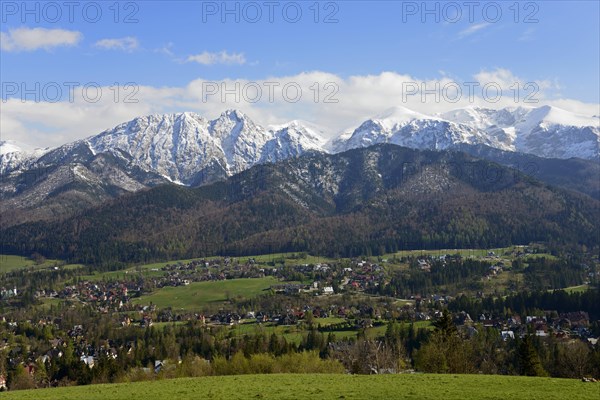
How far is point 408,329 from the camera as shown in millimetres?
110625

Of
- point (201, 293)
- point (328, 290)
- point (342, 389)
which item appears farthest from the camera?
point (201, 293)

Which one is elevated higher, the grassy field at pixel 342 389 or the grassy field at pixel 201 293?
the grassy field at pixel 342 389

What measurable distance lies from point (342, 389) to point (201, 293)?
149288 mm

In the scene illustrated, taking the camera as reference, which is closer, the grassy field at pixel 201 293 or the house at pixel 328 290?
the grassy field at pixel 201 293

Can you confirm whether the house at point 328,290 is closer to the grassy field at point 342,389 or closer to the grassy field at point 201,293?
the grassy field at point 201,293

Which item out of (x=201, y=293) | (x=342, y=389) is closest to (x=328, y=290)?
(x=201, y=293)

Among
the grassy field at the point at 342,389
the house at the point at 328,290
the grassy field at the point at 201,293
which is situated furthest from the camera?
the house at the point at 328,290

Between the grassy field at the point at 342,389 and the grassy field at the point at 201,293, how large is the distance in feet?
395

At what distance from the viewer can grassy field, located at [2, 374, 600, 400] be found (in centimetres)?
3638

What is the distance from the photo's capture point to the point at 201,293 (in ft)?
601

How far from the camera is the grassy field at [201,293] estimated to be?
171m

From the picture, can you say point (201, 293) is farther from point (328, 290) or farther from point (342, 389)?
point (342, 389)

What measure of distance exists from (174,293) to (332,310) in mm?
60379

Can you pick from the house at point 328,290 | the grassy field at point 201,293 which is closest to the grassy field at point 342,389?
the grassy field at point 201,293
